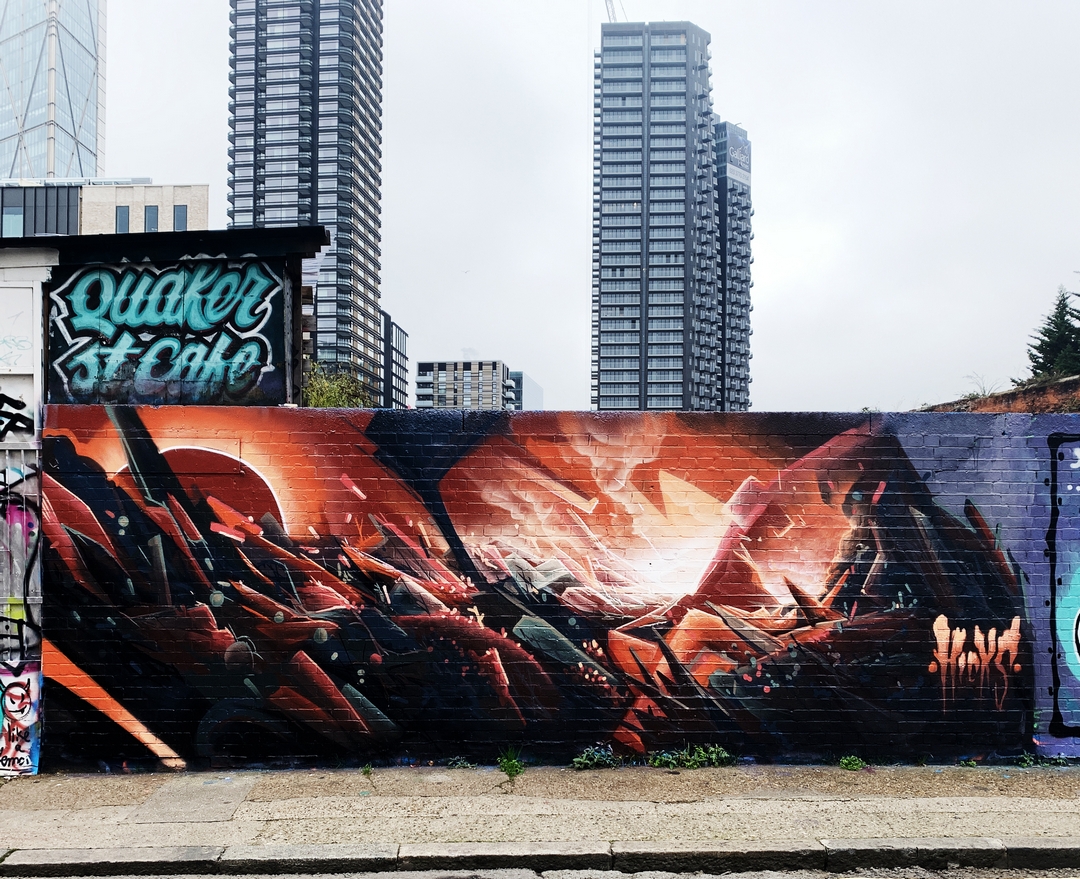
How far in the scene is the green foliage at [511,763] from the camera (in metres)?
5.92

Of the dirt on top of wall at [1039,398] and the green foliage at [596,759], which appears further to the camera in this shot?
the dirt on top of wall at [1039,398]

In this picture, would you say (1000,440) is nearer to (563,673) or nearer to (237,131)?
(563,673)

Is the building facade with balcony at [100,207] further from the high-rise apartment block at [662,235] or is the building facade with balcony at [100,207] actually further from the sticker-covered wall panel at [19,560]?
the high-rise apartment block at [662,235]

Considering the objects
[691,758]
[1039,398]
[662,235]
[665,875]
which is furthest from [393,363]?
[665,875]

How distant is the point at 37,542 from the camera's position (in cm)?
616

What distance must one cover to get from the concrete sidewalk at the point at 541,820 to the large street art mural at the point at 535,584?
34 centimetres

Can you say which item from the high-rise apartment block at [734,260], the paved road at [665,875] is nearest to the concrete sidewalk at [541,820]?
the paved road at [665,875]

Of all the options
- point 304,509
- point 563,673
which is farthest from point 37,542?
point 563,673

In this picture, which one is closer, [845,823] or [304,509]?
[845,823]

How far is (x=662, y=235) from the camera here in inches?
6156

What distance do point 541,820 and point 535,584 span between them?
5.55ft

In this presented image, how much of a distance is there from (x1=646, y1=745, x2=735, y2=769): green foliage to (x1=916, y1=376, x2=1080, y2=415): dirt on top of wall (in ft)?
35.3

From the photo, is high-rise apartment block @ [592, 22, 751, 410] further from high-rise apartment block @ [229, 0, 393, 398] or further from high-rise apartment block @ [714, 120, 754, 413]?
high-rise apartment block @ [229, 0, 393, 398]

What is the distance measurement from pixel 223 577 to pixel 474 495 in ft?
6.64
